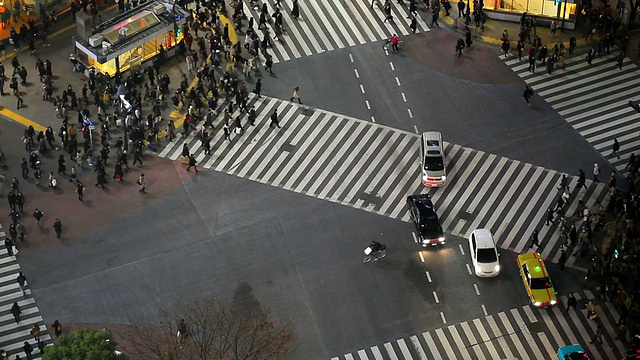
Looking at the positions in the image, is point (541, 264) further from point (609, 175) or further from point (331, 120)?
point (331, 120)

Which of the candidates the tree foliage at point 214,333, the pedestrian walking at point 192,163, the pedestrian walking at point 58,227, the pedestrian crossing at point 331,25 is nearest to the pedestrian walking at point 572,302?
the tree foliage at point 214,333

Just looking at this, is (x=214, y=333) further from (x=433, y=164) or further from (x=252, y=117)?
(x=252, y=117)

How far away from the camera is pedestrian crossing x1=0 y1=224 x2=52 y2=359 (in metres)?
85.4

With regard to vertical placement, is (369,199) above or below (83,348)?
below

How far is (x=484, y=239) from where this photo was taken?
8888 centimetres

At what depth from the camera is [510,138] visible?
324 feet

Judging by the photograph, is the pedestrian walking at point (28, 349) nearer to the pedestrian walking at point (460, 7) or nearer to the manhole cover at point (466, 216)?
the manhole cover at point (466, 216)

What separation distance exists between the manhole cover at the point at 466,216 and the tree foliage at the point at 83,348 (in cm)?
2675

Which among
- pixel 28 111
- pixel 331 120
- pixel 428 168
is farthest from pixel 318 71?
pixel 28 111

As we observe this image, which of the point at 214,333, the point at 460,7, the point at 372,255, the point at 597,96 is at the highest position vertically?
the point at 460,7

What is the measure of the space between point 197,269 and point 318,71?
21.0 m

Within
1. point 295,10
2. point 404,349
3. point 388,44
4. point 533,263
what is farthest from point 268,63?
point 404,349

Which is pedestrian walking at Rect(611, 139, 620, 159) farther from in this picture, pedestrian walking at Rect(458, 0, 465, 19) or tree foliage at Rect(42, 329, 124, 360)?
tree foliage at Rect(42, 329, 124, 360)

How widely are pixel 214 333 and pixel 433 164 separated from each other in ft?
63.5
